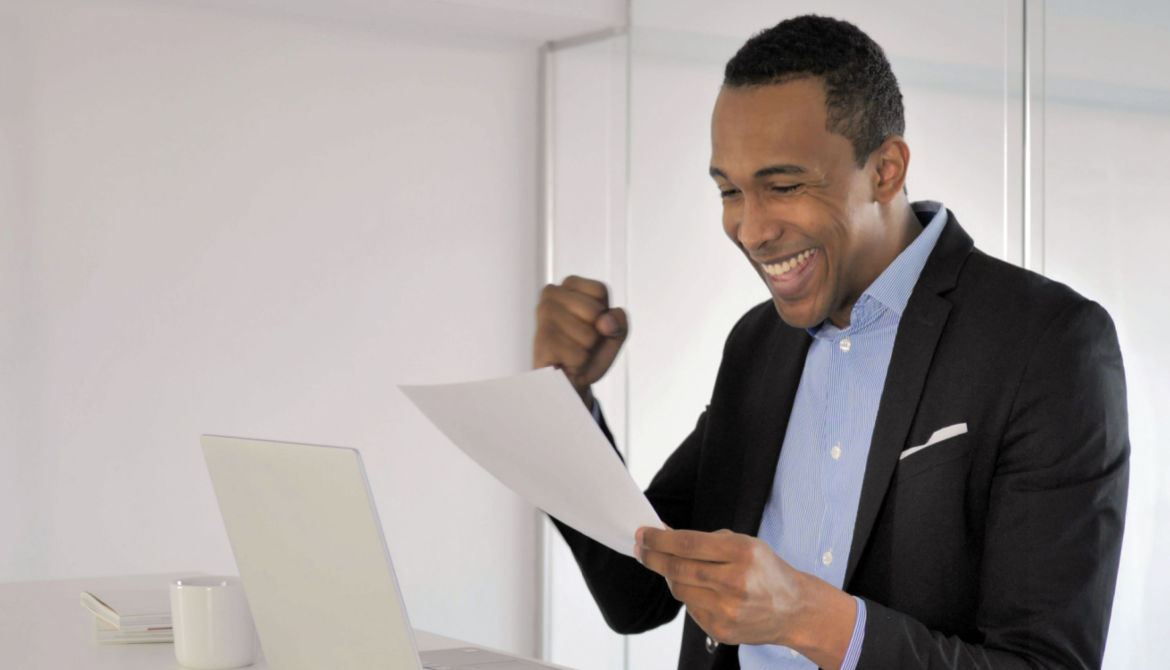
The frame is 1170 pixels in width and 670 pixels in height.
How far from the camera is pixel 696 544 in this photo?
1.31 m

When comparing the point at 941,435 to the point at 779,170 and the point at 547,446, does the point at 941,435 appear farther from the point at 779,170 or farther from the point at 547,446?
the point at 547,446

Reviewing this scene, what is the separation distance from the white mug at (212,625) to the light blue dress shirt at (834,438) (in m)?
0.64

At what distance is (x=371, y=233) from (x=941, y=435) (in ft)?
9.64

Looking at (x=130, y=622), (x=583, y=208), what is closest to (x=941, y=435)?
(x=130, y=622)

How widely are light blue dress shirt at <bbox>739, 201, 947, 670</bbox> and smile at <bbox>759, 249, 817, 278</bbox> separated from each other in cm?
11

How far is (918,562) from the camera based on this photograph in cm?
161

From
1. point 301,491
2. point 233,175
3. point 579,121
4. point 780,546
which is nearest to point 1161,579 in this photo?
point 780,546

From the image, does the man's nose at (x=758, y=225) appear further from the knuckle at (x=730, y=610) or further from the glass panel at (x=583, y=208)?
the glass panel at (x=583, y=208)

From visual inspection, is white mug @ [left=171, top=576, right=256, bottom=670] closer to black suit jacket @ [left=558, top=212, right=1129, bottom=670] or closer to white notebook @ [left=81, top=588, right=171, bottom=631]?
white notebook @ [left=81, top=588, right=171, bottom=631]

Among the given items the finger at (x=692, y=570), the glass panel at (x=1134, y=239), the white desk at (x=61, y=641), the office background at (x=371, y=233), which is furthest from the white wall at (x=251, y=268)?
the finger at (x=692, y=570)

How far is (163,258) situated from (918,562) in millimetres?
2851

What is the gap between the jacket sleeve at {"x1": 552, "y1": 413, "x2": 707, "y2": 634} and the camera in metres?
1.84

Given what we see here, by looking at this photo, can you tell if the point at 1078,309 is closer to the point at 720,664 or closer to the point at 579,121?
the point at 720,664

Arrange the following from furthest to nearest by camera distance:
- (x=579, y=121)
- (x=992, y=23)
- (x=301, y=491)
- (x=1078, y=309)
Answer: (x=579, y=121)
(x=992, y=23)
(x=1078, y=309)
(x=301, y=491)
